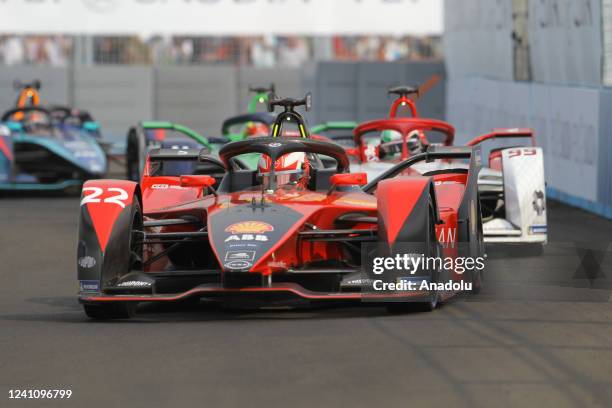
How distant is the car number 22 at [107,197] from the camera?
10.2m

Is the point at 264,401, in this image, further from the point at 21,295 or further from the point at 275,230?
the point at 21,295

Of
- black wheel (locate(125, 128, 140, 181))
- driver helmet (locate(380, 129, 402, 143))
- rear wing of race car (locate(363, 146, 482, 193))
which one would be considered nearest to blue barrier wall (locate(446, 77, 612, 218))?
driver helmet (locate(380, 129, 402, 143))

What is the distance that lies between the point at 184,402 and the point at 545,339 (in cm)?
251

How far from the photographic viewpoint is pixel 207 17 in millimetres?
35094

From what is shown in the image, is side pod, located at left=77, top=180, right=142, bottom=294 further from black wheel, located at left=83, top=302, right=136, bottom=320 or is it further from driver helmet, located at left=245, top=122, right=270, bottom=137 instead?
driver helmet, located at left=245, top=122, right=270, bottom=137

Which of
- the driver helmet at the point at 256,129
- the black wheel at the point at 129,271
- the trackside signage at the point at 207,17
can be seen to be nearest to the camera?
the black wheel at the point at 129,271

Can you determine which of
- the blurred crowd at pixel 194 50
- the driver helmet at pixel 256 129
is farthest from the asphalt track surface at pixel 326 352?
the blurred crowd at pixel 194 50

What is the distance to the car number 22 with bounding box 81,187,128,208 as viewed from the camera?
10211 millimetres

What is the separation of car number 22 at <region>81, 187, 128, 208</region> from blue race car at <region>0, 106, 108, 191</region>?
1156 cm

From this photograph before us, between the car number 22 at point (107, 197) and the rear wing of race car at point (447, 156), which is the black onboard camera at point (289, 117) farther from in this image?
the car number 22 at point (107, 197)

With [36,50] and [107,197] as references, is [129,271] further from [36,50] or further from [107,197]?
[36,50]

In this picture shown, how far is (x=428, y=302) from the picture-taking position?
9.98 m

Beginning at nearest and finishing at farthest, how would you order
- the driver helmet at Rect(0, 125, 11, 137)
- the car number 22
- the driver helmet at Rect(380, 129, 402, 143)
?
1. the car number 22
2. the driver helmet at Rect(380, 129, 402, 143)
3. the driver helmet at Rect(0, 125, 11, 137)

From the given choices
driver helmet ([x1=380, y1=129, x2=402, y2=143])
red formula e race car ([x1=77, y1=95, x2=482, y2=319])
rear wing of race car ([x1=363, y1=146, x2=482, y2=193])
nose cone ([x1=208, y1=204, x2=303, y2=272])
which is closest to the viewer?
nose cone ([x1=208, y1=204, x2=303, y2=272])
